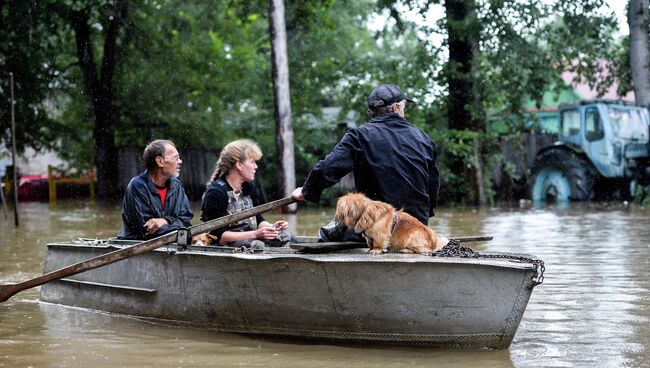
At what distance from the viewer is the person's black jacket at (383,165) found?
654 cm

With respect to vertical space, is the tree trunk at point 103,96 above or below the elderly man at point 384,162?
above

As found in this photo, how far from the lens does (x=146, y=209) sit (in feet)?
26.8

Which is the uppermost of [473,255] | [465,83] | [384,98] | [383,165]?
[465,83]

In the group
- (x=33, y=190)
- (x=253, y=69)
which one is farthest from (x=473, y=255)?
(x=33, y=190)

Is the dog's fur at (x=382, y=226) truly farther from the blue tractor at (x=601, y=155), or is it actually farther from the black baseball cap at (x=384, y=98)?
the blue tractor at (x=601, y=155)

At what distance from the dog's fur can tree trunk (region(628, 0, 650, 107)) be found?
18847 mm

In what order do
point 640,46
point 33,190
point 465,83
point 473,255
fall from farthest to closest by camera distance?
point 33,190
point 465,83
point 640,46
point 473,255

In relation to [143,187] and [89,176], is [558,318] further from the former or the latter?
[89,176]

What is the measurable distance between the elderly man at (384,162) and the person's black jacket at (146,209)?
192 cm

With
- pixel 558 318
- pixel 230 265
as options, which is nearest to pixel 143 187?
pixel 230 265

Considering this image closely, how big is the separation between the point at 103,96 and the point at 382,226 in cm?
2602

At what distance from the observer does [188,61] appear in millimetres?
30875

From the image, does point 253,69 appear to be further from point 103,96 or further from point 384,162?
point 384,162

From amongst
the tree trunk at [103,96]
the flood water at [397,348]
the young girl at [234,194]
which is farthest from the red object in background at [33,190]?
the young girl at [234,194]
